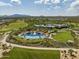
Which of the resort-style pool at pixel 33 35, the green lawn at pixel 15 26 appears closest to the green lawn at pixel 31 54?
the resort-style pool at pixel 33 35

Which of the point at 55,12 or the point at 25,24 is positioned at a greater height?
the point at 55,12

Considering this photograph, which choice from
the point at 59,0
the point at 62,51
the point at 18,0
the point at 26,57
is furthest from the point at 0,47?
the point at 59,0

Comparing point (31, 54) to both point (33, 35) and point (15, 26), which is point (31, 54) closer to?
point (33, 35)

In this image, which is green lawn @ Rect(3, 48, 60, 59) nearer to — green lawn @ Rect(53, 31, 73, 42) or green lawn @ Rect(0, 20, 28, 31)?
green lawn @ Rect(53, 31, 73, 42)

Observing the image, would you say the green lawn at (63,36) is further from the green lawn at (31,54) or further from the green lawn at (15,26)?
the green lawn at (15,26)

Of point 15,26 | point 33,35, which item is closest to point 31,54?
point 33,35

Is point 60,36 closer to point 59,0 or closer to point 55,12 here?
point 55,12
